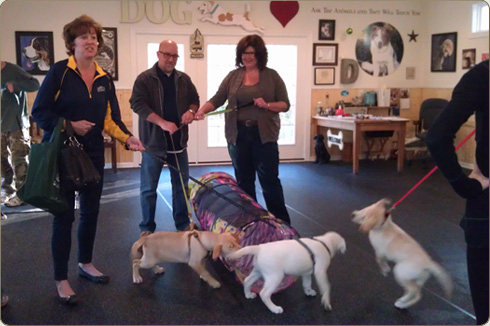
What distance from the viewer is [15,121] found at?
4238 millimetres

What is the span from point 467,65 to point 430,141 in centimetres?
580

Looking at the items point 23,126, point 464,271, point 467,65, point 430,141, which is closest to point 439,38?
point 467,65

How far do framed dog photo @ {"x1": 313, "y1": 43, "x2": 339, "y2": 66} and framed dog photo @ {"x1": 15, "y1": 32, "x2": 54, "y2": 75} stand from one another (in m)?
3.73

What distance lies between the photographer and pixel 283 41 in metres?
6.91

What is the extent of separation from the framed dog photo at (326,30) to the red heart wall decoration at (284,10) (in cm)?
45

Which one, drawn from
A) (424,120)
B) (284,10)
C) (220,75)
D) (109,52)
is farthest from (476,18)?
(109,52)

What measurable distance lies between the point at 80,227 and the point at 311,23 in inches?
210

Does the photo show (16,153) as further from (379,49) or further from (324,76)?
(379,49)

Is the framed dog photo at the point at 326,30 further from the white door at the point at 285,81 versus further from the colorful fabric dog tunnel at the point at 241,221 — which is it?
the colorful fabric dog tunnel at the point at 241,221

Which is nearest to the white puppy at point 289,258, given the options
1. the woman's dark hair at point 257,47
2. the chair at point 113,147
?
the woman's dark hair at point 257,47

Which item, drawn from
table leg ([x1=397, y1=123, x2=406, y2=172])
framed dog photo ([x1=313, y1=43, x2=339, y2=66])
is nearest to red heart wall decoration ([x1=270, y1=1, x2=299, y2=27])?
framed dog photo ([x1=313, y1=43, x2=339, y2=66])

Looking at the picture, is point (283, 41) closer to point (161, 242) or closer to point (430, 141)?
point (161, 242)

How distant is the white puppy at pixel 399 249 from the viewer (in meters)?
2.16

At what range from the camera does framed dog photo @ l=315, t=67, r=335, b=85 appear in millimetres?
7141
